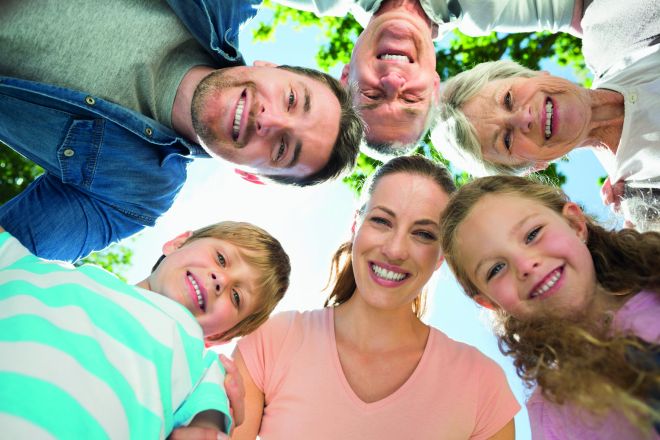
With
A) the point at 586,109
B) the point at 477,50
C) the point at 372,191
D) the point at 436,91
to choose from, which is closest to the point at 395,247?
the point at 372,191

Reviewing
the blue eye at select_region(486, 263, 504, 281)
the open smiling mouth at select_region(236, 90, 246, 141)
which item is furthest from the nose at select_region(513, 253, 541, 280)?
the open smiling mouth at select_region(236, 90, 246, 141)

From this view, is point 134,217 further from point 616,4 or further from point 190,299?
point 616,4

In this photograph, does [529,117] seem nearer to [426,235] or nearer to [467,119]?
[467,119]

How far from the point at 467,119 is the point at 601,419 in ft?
8.04

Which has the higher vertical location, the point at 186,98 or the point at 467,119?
the point at 186,98

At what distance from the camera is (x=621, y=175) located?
12.7ft

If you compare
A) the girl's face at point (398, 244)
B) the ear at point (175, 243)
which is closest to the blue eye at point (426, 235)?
the girl's face at point (398, 244)

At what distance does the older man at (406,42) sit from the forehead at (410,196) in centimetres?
91

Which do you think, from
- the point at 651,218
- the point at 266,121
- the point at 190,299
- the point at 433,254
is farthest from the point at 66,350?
the point at 651,218

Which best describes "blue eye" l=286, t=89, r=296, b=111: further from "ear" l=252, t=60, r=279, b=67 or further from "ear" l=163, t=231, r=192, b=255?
"ear" l=163, t=231, r=192, b=255

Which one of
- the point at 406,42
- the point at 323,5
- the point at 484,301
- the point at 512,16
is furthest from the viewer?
the point at 512,16

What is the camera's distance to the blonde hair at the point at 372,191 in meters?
3.96

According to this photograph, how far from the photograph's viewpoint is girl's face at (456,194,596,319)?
280 cm

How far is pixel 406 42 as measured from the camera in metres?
4.50
